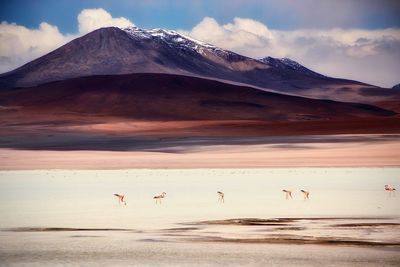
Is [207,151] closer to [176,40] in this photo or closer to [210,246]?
[210,246]

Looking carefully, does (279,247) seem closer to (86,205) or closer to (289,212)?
(289,212)

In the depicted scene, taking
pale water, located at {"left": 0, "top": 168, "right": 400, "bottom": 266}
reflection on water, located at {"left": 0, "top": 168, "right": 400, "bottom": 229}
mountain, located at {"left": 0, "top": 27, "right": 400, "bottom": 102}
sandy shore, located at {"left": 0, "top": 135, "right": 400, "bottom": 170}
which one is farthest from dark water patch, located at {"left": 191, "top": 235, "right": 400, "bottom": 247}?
mountain, located at {"left": 0, "top": 27, "right": 400, "bottom": 102}

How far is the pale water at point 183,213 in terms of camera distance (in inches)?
409

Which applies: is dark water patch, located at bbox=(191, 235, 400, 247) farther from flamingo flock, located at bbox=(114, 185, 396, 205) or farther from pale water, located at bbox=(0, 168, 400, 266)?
flamingo flock, located at bbox=(114, 185, 396, 205)

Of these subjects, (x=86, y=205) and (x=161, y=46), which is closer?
(x=86, y=205)

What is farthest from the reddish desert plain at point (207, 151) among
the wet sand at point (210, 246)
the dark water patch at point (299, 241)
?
the dark water patch at point (299, 241)

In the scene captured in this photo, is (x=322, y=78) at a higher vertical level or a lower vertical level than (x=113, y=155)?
higher

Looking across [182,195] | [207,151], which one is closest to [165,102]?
[207,151]

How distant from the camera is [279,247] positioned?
10891mm

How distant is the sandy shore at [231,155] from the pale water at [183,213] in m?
3.06

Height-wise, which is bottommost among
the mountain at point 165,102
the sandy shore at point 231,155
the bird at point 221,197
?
the bird at point 221,197

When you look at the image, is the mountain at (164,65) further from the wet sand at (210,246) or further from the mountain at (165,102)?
the wet sand at (210,246)

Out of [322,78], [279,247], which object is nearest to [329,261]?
[279,247]

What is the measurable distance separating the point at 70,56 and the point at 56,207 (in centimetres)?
10904
